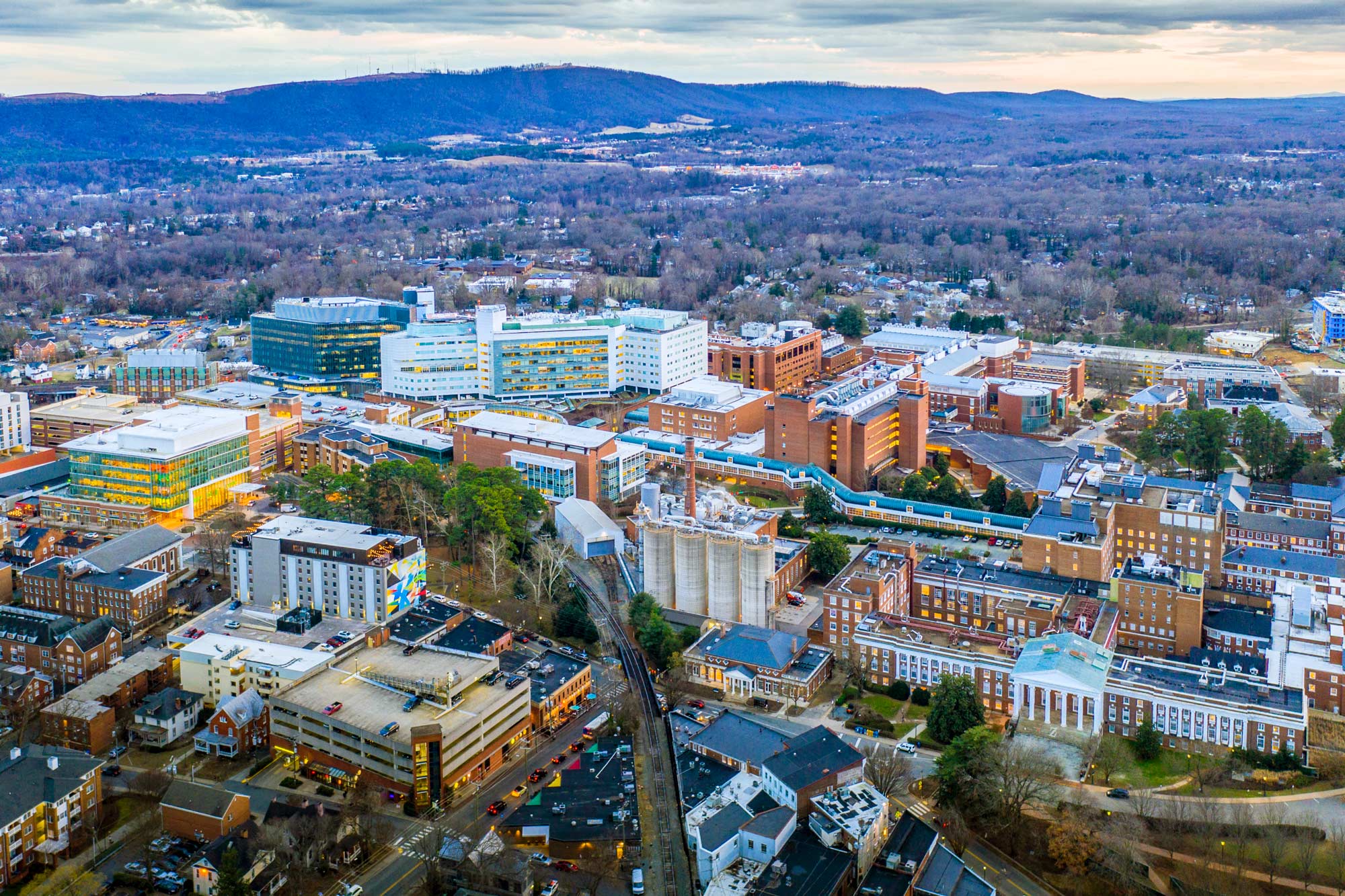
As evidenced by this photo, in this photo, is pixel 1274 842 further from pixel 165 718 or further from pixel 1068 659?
pixel 165 718

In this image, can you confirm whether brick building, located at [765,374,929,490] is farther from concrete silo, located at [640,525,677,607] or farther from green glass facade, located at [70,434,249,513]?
green glass facade, located at [70,434,249,513]

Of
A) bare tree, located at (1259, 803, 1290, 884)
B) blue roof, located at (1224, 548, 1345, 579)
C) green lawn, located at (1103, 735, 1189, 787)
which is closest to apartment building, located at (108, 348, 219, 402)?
blue roof, located at (1224, 548, 1345, 579)

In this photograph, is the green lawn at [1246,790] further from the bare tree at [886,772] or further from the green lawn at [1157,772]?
the bare tree at [886,772]

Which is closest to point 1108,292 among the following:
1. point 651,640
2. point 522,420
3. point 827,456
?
point 827,456

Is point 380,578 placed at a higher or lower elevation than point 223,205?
lower

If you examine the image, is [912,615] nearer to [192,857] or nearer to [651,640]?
[651,640]

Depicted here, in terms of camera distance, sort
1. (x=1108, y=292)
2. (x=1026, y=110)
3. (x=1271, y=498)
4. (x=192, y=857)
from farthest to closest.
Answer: (x=1026, y=110)
(x=1108, y=292)
(x=1271, y=498)
(x=192, y=857)

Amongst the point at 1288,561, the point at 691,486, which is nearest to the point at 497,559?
the point at 691,486
